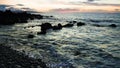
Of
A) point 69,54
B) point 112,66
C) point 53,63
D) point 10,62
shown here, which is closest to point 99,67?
point 112,66

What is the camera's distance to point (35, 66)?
15.8m

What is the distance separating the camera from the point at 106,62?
742 inches

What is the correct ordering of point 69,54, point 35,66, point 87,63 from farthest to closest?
point 69,54, point 87,63, point 35,66

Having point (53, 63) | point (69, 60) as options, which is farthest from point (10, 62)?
point (69, 60)

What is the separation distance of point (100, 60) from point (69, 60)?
3.13 metres

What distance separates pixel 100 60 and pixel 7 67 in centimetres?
933

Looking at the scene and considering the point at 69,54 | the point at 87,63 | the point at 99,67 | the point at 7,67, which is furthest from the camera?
the point at 69,54

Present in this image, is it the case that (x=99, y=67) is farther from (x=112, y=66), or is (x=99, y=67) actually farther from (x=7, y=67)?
(x=7, y=67)

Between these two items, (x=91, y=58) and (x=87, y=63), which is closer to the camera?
(x=87, y=63)

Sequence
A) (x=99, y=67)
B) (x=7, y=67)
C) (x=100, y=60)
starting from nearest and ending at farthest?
(x=7, y=67), (x=99, y=67), (x=100, y=60)

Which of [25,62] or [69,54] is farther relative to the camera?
[69,54]

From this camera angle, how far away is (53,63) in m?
17.7

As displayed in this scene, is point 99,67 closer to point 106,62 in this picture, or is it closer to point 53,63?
point 106,62

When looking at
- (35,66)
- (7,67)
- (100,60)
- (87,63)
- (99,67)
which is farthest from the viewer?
(100,60)
